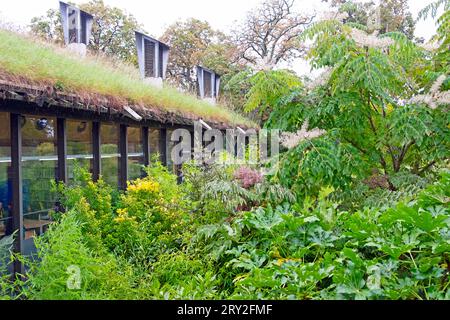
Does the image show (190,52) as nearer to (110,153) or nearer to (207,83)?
(207,83)

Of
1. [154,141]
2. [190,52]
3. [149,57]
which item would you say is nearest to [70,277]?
[154,141]

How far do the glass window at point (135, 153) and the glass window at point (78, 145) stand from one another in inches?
46.2

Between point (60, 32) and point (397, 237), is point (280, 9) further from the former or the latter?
point (397, 237)

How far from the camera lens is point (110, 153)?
6.76 m

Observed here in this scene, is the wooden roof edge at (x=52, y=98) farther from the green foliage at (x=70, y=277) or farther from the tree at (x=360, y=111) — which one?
the tree at (x=360, y=111)

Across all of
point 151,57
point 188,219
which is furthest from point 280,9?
point 188,219

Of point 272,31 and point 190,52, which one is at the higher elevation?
point 272,31

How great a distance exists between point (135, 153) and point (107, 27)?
7660mm

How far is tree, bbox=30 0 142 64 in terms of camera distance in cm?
1370

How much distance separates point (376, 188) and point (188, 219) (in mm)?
1882

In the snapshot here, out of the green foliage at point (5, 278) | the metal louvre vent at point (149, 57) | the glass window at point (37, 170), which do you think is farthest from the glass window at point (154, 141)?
the green foliage at point (5, 278)

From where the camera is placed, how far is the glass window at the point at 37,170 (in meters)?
4.92

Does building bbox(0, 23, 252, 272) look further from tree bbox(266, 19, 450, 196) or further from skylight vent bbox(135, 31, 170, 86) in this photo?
tree bbox(266, 19, 450, 196)
